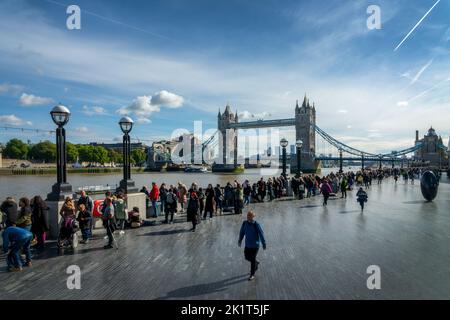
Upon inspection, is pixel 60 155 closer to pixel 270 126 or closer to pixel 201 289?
pixel 201 289

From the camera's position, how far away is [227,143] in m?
143

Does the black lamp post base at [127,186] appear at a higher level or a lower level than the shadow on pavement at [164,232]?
higher

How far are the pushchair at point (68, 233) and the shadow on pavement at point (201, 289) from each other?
4.26 metres

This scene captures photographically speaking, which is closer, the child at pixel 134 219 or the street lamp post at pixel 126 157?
the child at pixel 134 219

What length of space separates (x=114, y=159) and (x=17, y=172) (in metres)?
76.1

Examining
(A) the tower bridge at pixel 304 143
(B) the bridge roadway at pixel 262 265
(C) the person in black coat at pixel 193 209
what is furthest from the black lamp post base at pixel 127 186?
(A) the tower bridge at pixel 304 143

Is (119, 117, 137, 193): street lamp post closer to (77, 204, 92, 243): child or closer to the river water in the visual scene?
(77, 204, 92, 243): child

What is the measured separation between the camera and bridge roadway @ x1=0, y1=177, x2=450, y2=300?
19.6ft

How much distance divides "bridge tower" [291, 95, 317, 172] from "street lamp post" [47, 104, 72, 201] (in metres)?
95.6

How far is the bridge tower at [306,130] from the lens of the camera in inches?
4097

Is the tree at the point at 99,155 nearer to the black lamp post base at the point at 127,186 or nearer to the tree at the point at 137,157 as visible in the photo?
the tree at the point at 137,157

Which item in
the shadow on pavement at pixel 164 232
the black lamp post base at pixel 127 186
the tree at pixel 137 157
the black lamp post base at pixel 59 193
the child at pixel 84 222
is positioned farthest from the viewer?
the tree at pixel 137 157
